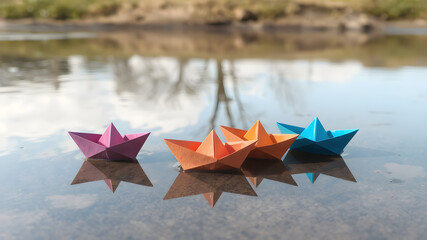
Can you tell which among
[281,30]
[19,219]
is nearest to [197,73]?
[19,219]

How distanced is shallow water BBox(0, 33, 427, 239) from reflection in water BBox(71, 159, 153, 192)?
2 centimetres

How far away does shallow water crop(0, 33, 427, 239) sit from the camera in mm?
3041

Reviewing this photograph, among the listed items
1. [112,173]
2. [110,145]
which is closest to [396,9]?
[110,145]

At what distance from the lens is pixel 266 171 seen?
163 inches

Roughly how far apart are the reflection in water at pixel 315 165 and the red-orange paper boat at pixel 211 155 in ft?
1.88

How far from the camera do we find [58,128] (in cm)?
555

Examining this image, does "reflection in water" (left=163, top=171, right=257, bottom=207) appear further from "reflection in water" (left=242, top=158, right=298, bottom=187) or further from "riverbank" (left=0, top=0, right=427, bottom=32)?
"riverbank" (left=0, top=0, right=427, bottom=32)

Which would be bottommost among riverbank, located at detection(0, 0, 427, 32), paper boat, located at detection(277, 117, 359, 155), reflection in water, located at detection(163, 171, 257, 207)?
reflection in water, located at detection(163, 171, 257, 207)

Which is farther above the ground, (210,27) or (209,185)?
(210,27)

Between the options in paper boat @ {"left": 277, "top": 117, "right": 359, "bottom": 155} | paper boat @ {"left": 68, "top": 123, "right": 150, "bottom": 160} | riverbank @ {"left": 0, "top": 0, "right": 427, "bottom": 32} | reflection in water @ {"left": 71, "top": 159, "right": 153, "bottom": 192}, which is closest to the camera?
reflection in water @ {"left": 71, "top": 159, "right": 153, "bottom": 192}

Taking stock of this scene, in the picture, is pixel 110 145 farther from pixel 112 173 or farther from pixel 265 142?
pixel 265 142

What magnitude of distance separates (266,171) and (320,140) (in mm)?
733

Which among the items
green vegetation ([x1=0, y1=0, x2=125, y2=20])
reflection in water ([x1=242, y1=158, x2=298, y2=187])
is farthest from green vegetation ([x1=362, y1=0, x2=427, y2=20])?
reflection in water ([x1=242, y1=158, x2=298, y2=187])

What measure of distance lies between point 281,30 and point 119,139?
101 ft
